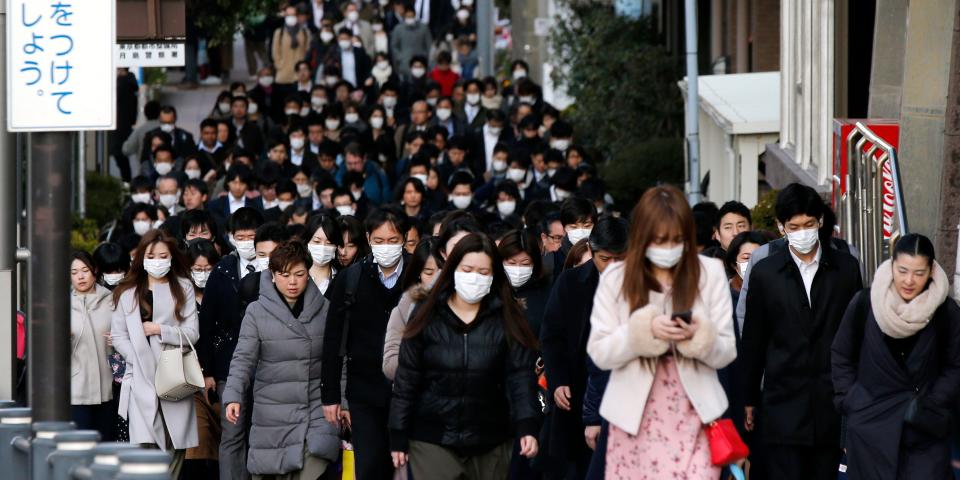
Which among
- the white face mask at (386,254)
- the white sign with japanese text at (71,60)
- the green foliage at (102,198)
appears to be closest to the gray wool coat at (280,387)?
the white face mask at (386,254)

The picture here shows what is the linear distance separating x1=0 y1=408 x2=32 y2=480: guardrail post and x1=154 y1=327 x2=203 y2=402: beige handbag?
3.00 m

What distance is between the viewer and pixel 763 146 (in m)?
19.9

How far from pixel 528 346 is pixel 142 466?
112 inches

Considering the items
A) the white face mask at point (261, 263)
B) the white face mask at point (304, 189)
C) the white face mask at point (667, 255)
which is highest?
the white face mask at point (304, 189)

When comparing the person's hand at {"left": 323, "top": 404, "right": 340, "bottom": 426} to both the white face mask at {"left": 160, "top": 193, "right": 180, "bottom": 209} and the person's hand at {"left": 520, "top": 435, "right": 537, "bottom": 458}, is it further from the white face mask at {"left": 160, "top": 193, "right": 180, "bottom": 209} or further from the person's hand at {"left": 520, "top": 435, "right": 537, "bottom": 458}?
the white face mask at {"left": 160, "top": 193, "right": 180, "bottom": 209}

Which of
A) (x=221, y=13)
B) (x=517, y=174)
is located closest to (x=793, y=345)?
(x=517, y=174)

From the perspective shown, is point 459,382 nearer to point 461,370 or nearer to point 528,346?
point 461,370

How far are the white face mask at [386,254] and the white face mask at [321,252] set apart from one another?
0.69 m

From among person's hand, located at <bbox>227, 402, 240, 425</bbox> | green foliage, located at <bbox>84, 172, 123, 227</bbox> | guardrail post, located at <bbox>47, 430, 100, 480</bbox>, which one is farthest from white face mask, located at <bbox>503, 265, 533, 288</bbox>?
green foliage, located at <bbox>84, 172, 123, 227</bbox>

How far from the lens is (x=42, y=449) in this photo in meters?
7.16

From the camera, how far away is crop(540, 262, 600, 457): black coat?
9.08 meters

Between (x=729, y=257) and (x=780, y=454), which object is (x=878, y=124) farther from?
(x=780, y=454)

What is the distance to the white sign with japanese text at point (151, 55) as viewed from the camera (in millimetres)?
15312

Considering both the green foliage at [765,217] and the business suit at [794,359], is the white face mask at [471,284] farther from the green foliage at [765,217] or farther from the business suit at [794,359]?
the green foliage at [765,217]
